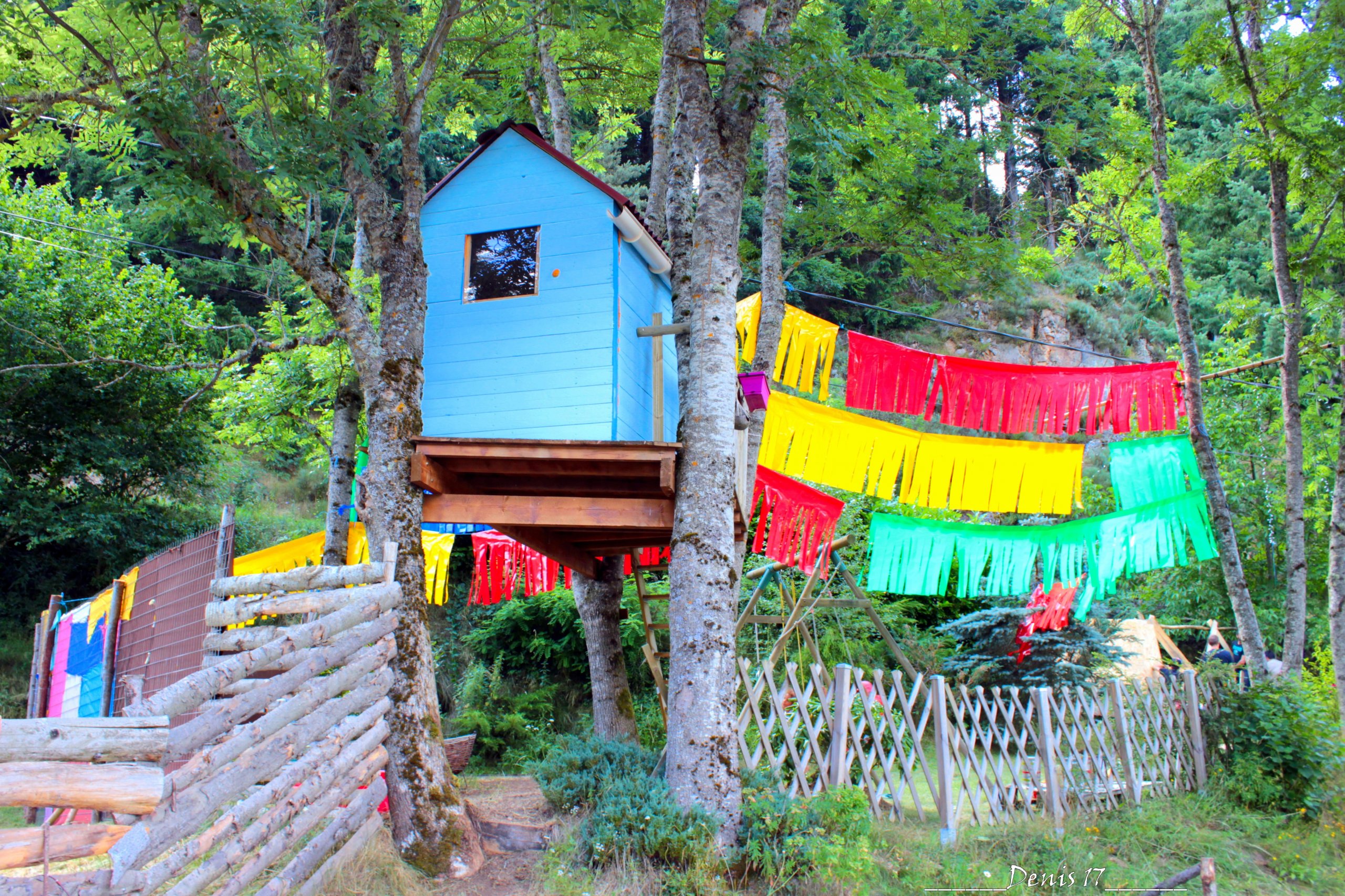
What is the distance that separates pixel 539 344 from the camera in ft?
24.8

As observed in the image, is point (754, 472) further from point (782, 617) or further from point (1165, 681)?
point (1165, 681)

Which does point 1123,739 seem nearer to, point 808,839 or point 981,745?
point 981,745

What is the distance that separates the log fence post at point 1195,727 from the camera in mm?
9266

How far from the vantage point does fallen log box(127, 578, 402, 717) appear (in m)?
3.16

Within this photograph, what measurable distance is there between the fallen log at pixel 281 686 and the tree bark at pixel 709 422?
196 centimetres

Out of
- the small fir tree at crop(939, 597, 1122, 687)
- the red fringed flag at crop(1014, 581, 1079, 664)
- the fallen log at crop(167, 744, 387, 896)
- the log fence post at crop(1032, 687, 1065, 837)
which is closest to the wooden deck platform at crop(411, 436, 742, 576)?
the fallen log at crop(167, 744, 387, 896)

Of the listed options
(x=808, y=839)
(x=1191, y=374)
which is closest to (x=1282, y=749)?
(x=1191, y=374)

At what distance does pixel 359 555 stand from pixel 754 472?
5.31 m

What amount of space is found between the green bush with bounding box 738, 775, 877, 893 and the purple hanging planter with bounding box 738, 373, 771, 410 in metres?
3.79

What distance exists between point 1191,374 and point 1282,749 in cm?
406

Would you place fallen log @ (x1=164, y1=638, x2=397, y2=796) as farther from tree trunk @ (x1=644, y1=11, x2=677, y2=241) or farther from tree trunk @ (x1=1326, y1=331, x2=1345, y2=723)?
tree trunk @ (x1=1326, y1=331, x2=1345, y2=723)

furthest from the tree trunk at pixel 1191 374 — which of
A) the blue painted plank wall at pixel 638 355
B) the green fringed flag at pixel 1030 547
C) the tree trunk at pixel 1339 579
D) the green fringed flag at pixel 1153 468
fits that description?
the blue painted plank wall at pixel 638 355

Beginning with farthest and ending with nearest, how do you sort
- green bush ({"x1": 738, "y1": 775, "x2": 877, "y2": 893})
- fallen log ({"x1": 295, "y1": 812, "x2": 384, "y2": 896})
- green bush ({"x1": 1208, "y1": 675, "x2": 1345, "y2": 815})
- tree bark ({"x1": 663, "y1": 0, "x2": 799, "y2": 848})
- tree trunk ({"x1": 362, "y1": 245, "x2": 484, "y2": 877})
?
green bush ({"x1": 1208, "y1": 675, "x2": 1345, "y2": 815})
tree bark ({"x1": 663, "y1": 0, "x2": 799, "y2": 848})
tree trunk ({"x1": 362, "y1": 245, "x2": 484, "y2": 877})
green bush ({"x1": 738, "y1": 775, "x2": 877, "y2": 893})
fallen log ({"x1": 295, "y1": 812, "x2": 384, "y2": 896})

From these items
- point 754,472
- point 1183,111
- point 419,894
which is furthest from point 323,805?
point 1183,111
